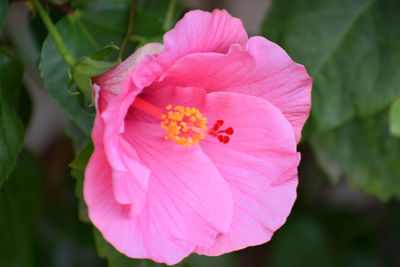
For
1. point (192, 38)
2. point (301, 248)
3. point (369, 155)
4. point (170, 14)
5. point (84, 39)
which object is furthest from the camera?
point (301, 248)

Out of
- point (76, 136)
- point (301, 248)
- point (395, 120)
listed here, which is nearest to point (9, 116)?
point (76, 136)

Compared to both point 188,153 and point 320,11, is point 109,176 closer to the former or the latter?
point 188,153

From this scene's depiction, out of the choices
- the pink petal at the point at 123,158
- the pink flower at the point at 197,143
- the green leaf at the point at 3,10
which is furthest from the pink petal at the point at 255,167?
the green leaf at the point at 3,10

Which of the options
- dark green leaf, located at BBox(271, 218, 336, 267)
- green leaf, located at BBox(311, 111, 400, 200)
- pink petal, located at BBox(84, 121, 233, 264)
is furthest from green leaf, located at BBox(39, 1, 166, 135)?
dark green leaf, located at BBox(271, 218, 336, 267)

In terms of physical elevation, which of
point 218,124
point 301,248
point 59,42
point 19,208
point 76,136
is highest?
point 59,42

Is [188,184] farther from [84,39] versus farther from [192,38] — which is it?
[84,39]

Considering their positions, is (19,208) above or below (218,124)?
below

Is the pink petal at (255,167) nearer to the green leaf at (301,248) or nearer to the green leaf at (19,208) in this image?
the green leaf at (19,208)
